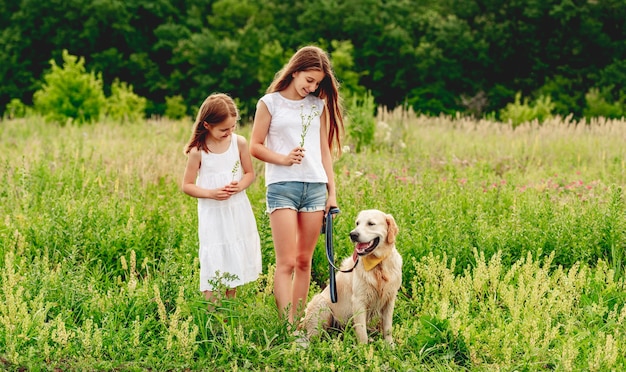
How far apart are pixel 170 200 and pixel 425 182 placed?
122 inches

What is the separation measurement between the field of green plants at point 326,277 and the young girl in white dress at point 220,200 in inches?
9.5

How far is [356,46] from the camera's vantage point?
38.1 m

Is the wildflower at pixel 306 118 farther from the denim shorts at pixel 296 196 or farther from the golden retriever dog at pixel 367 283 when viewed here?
the golden retriever dog at pixel 367 283

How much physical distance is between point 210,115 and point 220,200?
0.60m

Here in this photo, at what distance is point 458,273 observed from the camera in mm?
6469

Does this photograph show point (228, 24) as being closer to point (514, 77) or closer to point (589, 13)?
point (514, 77)

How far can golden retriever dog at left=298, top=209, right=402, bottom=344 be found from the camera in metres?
4.81

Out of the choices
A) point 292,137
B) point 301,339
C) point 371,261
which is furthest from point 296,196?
point 301,339

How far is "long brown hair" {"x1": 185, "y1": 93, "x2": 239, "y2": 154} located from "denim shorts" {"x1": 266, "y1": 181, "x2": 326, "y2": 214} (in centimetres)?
58

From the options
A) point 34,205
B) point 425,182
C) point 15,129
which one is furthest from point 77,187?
point 15,129

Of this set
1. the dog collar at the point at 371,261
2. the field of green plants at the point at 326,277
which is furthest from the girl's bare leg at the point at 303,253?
the dog collar at the point at 371,261

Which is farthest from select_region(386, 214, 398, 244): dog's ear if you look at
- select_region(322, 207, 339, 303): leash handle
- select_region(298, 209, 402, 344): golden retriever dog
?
select_region(322, 207, 339, 303): leash handle

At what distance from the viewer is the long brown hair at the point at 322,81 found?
16.2 feet

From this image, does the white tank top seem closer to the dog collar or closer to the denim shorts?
the denim shorts
